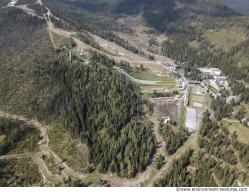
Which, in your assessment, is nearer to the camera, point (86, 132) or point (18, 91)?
point (86, 132)

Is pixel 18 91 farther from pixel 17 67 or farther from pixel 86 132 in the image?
pixel 86 132

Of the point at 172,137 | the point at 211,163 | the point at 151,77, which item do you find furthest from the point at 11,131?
the point at 151,77

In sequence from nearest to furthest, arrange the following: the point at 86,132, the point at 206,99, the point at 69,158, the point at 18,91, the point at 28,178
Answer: the point at 28,178, the point at 69,158, the point at 86,132, the point at 18,91, the point at 206,99

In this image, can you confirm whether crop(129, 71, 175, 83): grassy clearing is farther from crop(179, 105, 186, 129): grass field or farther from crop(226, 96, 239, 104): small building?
crop(179, 105, 186, 129): grass field

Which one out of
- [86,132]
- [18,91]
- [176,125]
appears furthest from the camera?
[18,91]

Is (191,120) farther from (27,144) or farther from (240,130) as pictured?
(27,144)

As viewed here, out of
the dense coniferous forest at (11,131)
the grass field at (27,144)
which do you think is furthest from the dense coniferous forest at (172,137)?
the dense coniferous forest at (11,131)

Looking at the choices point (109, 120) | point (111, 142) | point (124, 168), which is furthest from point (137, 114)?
point (124, 168)
